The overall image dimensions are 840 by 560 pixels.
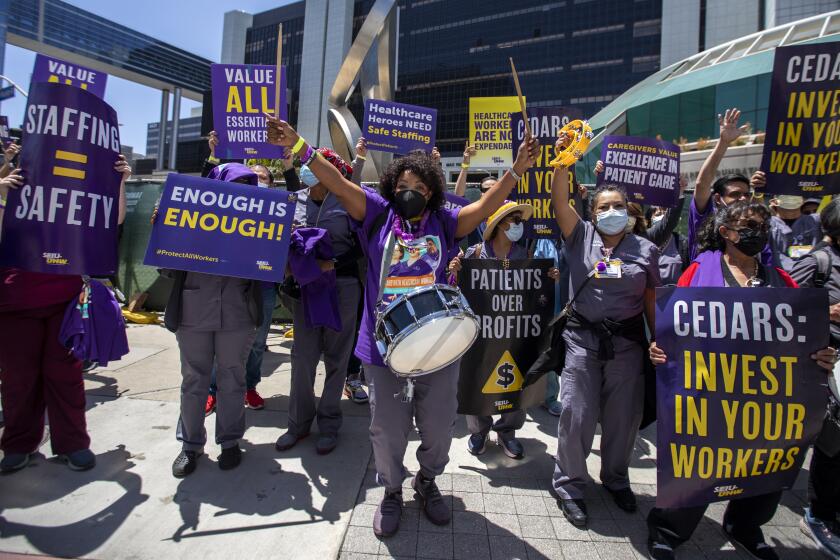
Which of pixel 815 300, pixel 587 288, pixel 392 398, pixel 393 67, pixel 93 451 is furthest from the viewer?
pixel 393 67

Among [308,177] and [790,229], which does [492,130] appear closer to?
[790,229]

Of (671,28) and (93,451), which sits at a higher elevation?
(671,28)

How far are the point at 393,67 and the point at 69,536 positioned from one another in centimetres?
1524

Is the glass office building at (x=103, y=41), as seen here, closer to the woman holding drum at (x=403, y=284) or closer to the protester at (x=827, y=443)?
the woman holding drum at (x=403, y=284)

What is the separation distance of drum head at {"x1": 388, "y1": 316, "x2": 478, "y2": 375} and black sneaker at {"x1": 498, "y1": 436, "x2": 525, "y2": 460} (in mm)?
1466

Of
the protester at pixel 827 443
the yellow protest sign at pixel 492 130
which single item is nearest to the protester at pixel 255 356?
the protester at pixel 827 443

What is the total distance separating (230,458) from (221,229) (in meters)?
1.60

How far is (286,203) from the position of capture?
9.98ft

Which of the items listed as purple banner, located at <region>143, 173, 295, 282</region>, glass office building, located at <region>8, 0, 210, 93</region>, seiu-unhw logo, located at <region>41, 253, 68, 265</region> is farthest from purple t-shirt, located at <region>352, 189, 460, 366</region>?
glass office building, located at <region>8, 0, 210, 93</region>

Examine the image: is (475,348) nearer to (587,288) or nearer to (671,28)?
(587,288)

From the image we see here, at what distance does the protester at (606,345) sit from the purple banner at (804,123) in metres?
1.86

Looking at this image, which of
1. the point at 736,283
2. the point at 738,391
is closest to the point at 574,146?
the point at 736,283

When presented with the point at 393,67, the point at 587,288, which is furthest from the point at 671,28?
the point at 587,288

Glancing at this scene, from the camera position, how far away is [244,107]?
5.05m
